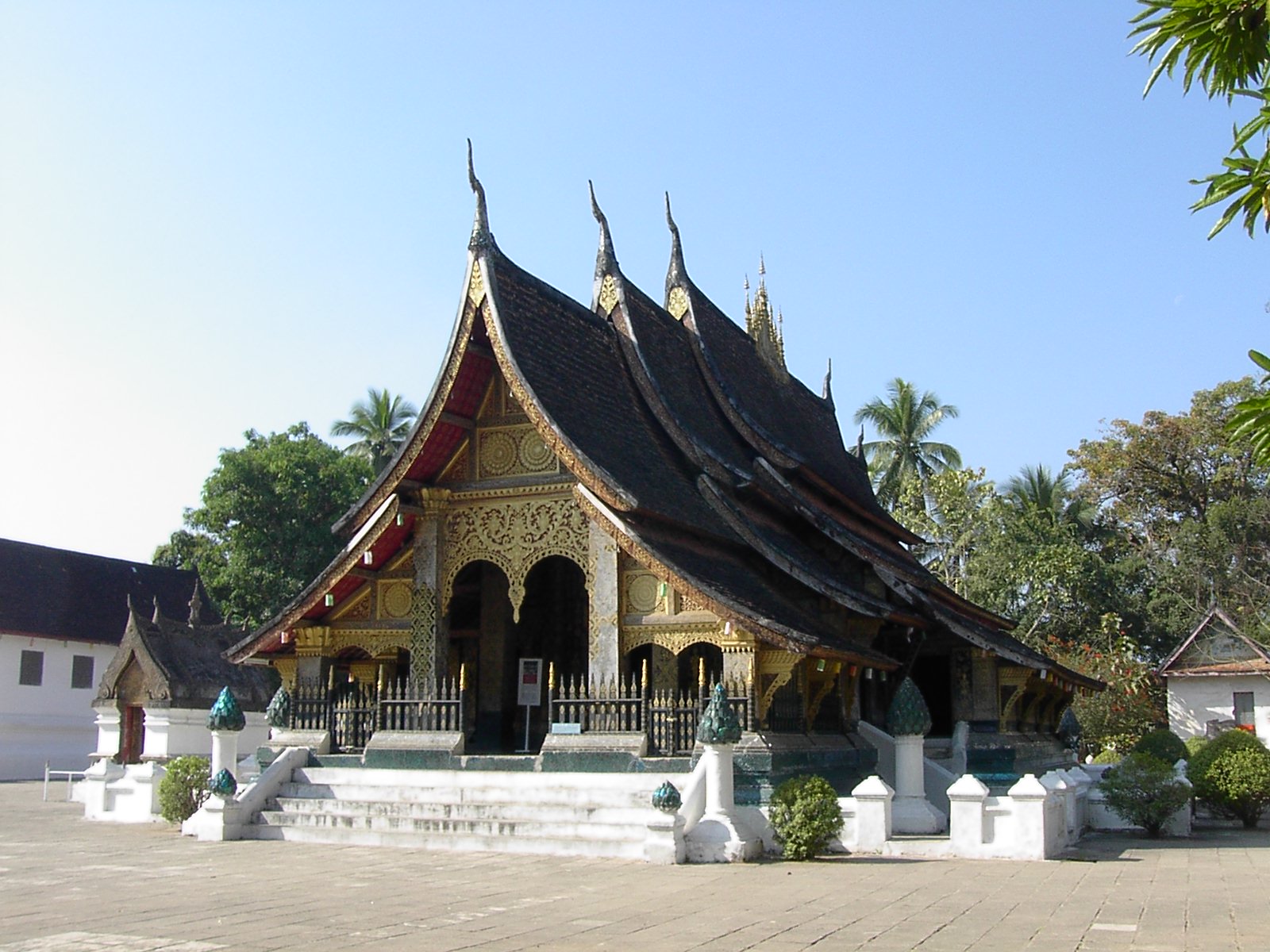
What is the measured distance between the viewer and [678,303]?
20594mm

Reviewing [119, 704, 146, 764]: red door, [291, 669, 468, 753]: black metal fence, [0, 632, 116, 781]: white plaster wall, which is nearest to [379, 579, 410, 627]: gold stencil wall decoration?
[291, 669, 468, 753]: black metal fence

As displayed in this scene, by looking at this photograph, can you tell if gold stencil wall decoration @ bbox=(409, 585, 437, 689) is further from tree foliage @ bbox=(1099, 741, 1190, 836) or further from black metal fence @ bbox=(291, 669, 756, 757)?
tree foliage @ bbox=(1099, 741, 1190, 836)

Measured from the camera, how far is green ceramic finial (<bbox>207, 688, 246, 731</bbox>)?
48.8 ft

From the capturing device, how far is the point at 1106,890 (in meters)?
9.77

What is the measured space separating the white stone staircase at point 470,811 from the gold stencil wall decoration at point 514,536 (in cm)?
204

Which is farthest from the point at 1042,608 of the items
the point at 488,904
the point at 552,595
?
the point at 488,904

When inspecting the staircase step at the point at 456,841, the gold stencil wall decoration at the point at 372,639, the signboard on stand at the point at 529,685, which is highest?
the gold stencil wall decoration at the point at 372,639

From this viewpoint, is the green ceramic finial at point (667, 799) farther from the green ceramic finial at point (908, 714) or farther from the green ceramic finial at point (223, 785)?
the green ceramic finial at point (223, 785)

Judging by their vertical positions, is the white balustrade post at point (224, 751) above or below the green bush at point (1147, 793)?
above

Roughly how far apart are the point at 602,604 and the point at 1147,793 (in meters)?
7.01

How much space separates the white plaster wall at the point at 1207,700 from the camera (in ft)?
115

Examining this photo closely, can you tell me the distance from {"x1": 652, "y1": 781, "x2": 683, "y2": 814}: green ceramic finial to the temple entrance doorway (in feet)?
16.0

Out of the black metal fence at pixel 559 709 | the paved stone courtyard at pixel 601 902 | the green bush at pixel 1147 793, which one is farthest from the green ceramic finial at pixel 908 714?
the green bush at pixel 1147 793

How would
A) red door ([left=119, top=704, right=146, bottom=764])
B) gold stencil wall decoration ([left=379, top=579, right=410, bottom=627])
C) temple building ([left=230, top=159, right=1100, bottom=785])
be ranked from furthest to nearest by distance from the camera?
red door ([left=119, top=704, right=146, bottom=764]) < gold stencil wall decoration ([left=379, top=579, right=410, bottom=627]) < temple building ([left=230, top=159, right=1100, bottom=785])
